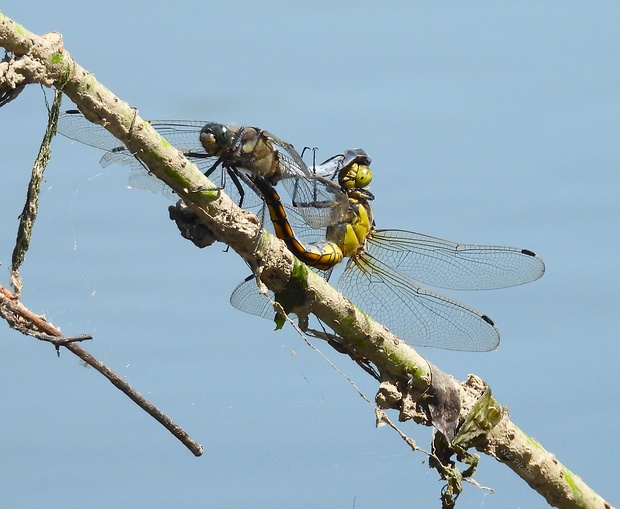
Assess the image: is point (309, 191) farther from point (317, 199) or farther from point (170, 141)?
point (170, 141)

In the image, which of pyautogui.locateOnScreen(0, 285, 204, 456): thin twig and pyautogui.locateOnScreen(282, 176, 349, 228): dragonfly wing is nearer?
pyautogui.locateOnScreen(0, 285, 204, 456): thin twig

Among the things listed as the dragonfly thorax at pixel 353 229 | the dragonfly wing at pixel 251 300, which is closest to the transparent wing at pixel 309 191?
the dragonfly thorax at pixel 353 229

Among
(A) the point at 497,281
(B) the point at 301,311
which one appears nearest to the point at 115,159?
(B) the point at 301,311

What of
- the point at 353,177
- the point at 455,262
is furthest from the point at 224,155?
the point at 455,262

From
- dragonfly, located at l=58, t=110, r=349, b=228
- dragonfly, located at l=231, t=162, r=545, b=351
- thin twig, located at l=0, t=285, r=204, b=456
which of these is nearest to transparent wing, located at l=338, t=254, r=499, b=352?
dragonfly, located at l=231, t=162, r=545, b=351

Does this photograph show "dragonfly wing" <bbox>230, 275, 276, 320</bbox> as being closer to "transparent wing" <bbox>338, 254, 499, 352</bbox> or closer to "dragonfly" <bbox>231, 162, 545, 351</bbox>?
"dragonfly" <bbox>231, 162, 545, 351</bbox>

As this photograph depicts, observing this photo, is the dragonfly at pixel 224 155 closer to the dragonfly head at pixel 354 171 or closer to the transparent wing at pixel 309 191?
the transparent wing at pixel 309 191
